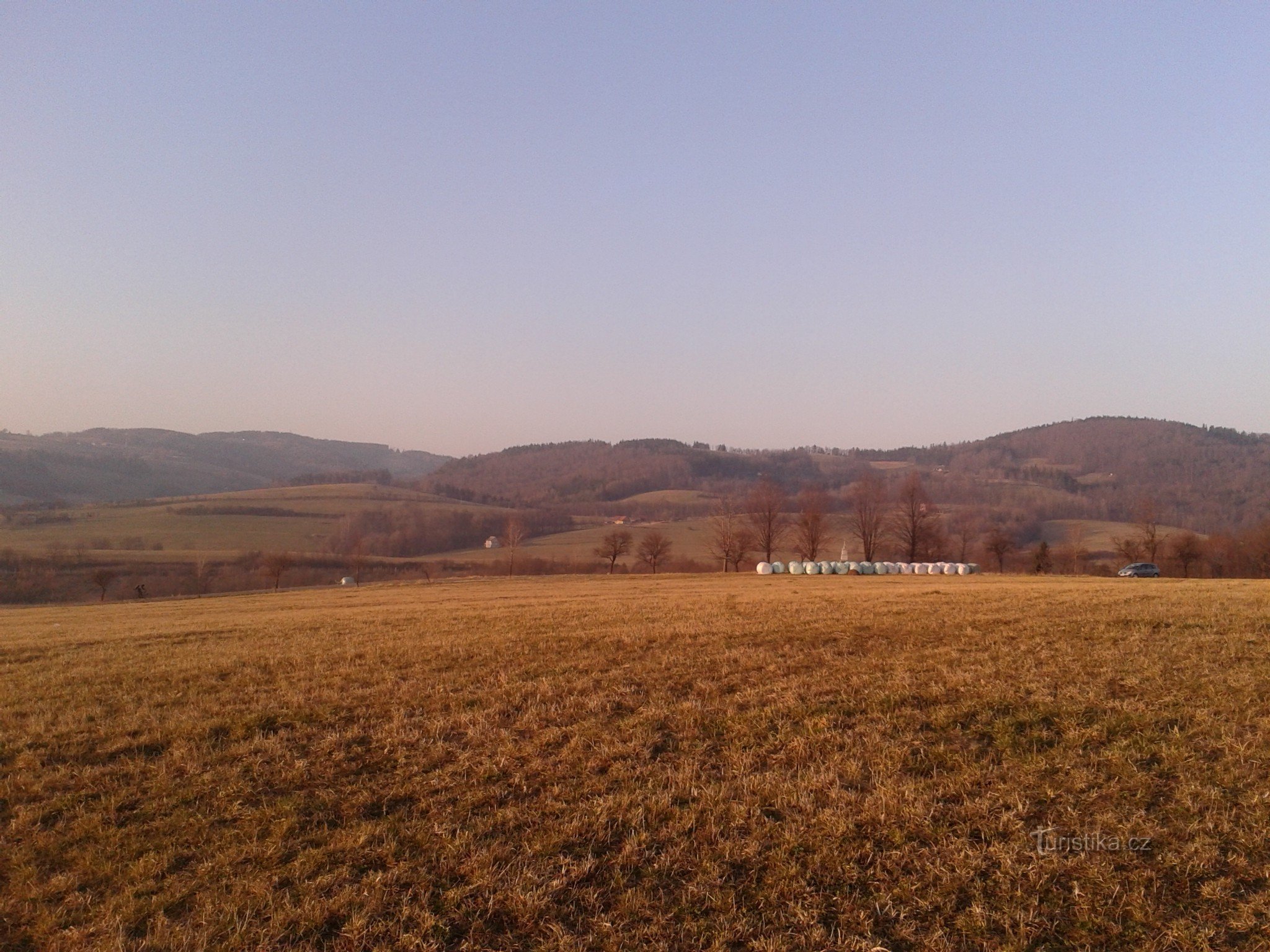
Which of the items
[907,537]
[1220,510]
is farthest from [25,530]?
[1220,510]

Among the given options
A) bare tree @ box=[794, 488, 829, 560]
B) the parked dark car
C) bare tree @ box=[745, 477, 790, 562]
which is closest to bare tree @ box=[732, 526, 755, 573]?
bare tree @ box=[745, 477, 790, 562]

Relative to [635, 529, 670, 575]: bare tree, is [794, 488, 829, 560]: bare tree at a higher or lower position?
higher

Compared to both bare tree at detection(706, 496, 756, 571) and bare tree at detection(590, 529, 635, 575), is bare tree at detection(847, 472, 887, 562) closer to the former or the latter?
bare tree at detection(706, 496, 756, 571)

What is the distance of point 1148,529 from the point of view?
2724 inches

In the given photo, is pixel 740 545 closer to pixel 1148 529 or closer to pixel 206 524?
pixel 1148 529

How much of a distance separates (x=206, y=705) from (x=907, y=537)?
71489 millimetres

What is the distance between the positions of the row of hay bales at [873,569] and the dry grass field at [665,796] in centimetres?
4931

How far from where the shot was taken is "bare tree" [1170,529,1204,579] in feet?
215

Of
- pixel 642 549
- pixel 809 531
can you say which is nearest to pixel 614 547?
pixel 642 549

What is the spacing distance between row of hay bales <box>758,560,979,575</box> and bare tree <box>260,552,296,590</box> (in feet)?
155

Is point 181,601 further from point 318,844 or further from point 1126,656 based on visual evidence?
point 1126,656

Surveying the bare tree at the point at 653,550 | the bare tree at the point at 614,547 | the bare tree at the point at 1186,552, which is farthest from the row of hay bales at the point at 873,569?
the bare tree at the point at 614,547

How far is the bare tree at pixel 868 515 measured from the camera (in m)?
76.4

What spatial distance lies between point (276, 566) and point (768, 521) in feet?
167
